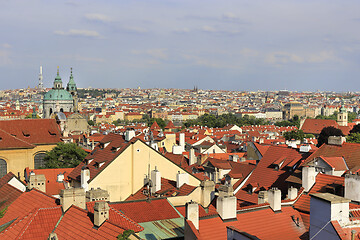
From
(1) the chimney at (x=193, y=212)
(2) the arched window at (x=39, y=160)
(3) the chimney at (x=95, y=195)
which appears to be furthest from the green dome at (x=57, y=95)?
(1) the chimney at (x=193, y=212)

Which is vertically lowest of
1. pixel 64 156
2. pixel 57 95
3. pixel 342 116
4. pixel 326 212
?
pixel 64 156

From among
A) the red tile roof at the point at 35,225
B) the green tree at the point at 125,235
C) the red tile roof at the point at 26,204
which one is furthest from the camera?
the red tile roof at the point at 26,204

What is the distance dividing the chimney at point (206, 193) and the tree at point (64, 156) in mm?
24482

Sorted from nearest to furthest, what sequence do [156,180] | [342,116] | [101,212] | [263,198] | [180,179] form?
[101,212], [263,198], [180,179], [156,180], [342,116]

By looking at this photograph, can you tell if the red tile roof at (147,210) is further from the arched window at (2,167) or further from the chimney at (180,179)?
the arched window at (2,167)

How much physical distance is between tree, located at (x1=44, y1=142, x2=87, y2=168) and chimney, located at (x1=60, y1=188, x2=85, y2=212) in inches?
1028

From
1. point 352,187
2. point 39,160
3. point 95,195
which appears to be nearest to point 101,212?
point 95,195

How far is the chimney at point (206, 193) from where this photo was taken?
17484 millimetres

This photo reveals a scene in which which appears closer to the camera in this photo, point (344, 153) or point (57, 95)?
point (344, 153)

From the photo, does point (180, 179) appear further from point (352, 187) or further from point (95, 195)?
point (352, 187)

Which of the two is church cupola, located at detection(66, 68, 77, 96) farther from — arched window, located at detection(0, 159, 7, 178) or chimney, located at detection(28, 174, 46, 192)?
chimney, located at detection(28, 174, 46, 192)

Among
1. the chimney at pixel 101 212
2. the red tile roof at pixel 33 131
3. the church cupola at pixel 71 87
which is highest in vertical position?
the church cupola at pixel 71 87

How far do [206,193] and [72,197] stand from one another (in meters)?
5.40

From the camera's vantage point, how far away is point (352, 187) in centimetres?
1484
